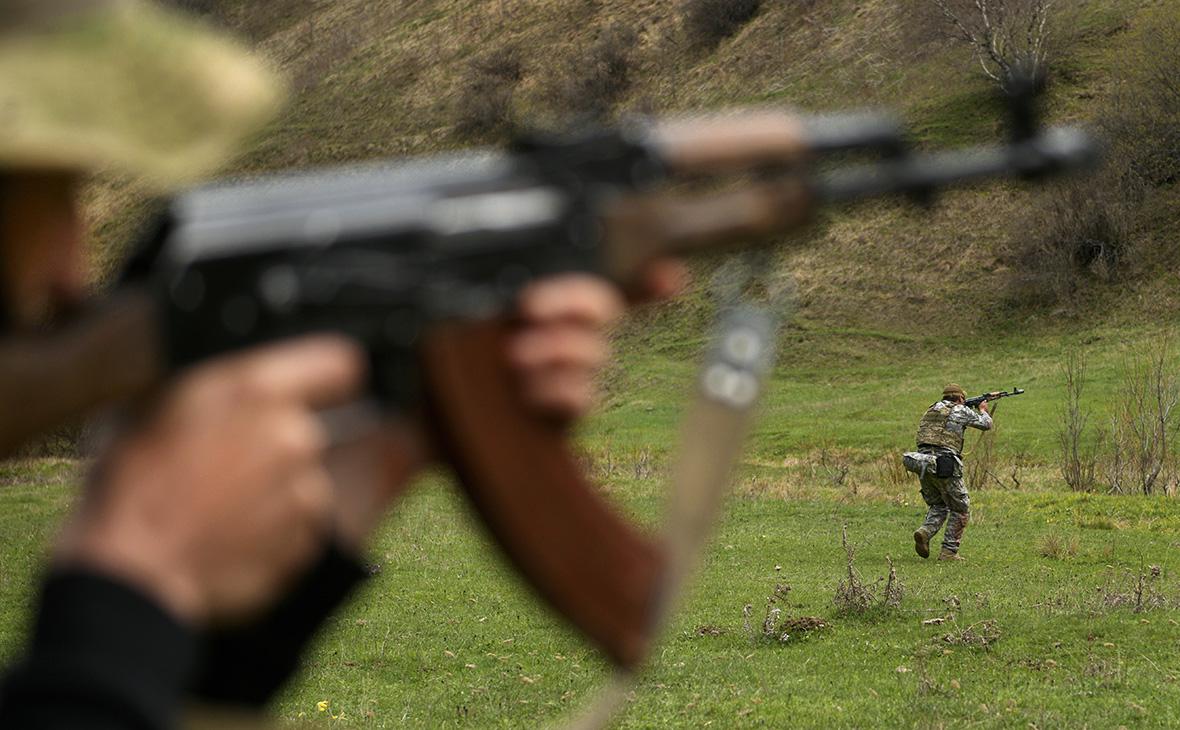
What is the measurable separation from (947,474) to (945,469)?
0.08 meters

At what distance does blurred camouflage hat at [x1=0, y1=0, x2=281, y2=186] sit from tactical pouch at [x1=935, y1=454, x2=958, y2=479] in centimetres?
1672

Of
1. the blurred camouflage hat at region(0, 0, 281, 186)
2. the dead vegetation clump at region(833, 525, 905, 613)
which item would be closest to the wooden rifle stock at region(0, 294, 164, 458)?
the blurred camouflage hat at region(0, 0, 281, 186)

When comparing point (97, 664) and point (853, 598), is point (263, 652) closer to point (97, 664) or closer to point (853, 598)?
point (97, 664)

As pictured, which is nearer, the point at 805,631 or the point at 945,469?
the point at 805,631

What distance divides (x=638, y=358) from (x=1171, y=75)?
18.3 meters

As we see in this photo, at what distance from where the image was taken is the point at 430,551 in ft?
56.3

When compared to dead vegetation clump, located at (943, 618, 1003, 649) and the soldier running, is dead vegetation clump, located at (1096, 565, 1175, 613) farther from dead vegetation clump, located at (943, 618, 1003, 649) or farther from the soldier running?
the soldier running

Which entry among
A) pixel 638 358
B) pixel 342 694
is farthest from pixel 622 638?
pixel 638 358

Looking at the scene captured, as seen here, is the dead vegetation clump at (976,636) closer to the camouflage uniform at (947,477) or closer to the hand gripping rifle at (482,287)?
the camouflage uniform at (947,477)

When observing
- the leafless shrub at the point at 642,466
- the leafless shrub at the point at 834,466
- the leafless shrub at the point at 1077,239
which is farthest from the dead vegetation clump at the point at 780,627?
the leafless shrub at the point at 1077,239

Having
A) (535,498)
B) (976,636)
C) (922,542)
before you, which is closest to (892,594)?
(976,636)

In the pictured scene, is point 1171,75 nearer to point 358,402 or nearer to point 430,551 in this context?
point 430,551

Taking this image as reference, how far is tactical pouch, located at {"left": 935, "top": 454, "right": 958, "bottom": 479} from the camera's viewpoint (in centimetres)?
1756

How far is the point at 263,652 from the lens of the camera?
5.80 feet
